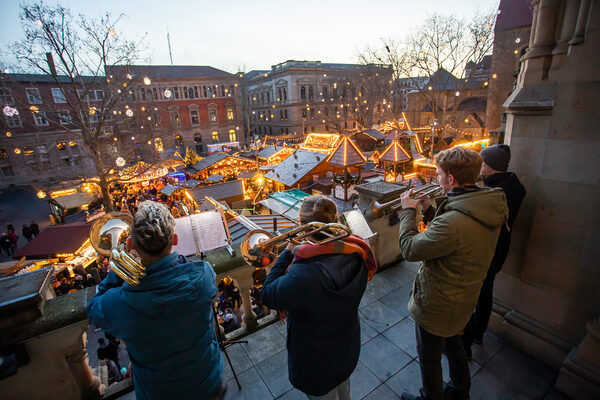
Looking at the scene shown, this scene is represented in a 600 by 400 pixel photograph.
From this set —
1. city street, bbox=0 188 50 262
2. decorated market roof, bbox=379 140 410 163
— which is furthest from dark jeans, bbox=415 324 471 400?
city street, bbox=0 188 50 262

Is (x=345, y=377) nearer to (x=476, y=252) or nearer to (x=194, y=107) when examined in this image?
(x=476, y=252)

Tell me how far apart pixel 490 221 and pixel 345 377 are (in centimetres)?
160

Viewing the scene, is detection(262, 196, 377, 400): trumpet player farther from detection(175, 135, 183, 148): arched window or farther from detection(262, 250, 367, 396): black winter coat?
detection(175, 135, 183, 148): arched window

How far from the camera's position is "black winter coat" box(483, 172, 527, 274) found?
2.78 metres

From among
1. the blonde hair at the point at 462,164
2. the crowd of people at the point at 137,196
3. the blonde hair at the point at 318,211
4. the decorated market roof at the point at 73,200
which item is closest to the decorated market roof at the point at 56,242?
the crowd of people at the point at 137,196

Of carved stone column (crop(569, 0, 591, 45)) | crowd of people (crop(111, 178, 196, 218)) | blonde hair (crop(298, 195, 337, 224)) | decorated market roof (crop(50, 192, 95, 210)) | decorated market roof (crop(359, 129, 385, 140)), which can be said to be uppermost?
carved stone column (crop(569, 0, 591, 45))

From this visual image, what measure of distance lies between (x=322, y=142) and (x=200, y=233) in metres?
13.5

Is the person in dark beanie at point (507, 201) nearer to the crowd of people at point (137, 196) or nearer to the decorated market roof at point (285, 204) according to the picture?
the decorated market roof at point (285, 204)

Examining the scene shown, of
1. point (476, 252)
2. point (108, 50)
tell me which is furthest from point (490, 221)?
point (108, 50)

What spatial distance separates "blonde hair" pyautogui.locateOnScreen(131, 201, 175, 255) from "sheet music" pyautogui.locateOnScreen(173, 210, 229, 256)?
1.42m

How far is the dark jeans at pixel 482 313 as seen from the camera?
9.89 feet

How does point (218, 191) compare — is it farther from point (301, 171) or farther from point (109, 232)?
point (109, 232)

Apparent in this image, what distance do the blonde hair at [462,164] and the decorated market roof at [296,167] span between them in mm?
11317

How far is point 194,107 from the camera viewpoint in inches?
1838
